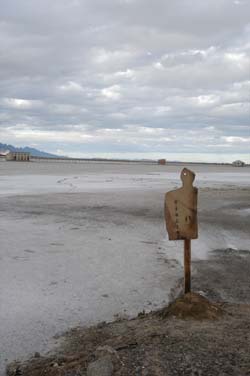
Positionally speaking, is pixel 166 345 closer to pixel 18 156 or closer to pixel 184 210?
pixel 184 210

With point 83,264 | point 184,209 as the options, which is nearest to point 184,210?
point 184,209

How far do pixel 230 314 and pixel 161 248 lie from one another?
3486 millimetres

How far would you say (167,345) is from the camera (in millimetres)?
3615

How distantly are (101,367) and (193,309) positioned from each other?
1.41m

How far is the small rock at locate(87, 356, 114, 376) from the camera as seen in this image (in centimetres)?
322

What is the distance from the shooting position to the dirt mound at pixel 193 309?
4336 millimetres

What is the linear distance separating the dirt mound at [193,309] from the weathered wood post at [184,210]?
1.33ft

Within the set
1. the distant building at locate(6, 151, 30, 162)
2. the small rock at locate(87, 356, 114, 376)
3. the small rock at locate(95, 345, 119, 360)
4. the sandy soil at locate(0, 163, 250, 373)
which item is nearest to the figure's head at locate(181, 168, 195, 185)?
the sandy soil at locate(0, 163, 250, 373)

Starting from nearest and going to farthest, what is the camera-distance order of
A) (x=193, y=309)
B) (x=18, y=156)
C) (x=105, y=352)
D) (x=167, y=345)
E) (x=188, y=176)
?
(x=105, y=352) → (x=167, y=345) → (x=193, y=309) → (x=188, y=176) → (x=18, y=156)

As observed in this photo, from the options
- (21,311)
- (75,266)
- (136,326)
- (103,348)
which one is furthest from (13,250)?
(103,348)

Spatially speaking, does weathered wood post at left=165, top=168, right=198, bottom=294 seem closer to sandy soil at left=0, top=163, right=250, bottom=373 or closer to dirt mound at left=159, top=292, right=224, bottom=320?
dirt mound at left=159, top=292, right=224, bottom=320

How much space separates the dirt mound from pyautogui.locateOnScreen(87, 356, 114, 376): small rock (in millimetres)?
1169

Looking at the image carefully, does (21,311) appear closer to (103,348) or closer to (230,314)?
(103,348)

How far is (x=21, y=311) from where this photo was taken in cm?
469
